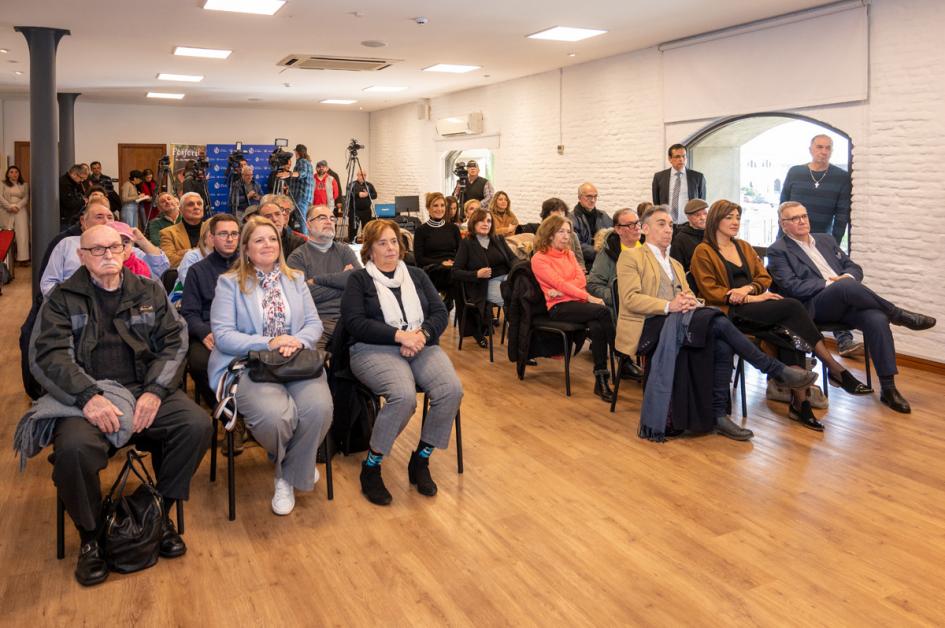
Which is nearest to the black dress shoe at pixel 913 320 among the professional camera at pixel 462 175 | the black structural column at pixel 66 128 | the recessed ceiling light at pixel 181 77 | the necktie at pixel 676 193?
the necktie at pixel 676 193

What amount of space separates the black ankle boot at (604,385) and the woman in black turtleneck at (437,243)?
7.14 feet

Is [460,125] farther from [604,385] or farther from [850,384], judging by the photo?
[850,384]

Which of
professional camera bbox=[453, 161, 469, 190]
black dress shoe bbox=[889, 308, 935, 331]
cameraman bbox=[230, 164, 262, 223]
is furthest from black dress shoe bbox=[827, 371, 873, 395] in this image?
cameraman bbox=[230, 164, 262, 223]

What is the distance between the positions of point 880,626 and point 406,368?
2.09m

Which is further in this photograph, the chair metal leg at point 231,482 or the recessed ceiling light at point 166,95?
the recessed ceiling light at point 166,95

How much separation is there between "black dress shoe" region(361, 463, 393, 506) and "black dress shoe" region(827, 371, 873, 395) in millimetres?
3220

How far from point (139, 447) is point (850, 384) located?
14.0ft

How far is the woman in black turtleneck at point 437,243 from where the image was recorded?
708 centimetres

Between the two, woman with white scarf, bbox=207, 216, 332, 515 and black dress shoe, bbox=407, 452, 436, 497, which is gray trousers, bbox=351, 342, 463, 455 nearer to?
black dress shoe, bbox=407, 452, 436, 497

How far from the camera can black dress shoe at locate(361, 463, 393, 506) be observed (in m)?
3.54

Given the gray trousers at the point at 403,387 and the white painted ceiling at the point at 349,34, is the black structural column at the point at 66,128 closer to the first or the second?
the white painted ceiling at the point at 349,34

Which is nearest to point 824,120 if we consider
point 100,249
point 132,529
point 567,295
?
point 567,295

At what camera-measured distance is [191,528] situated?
10.8ft

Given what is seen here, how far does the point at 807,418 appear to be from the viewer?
4.62 meters
